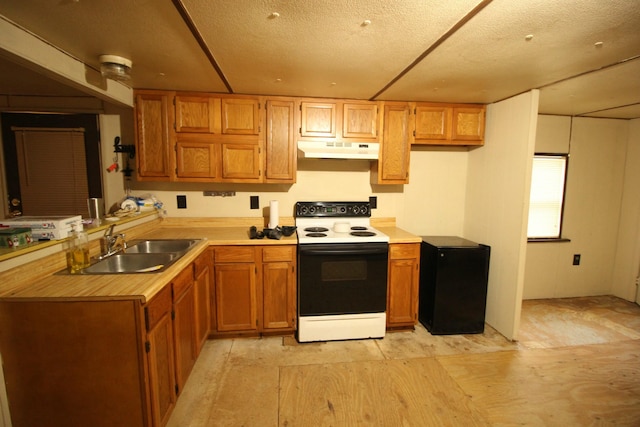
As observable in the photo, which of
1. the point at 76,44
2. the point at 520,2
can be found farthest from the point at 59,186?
the point at 520,2

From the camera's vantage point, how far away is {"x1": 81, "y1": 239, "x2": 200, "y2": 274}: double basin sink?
71.4 inches

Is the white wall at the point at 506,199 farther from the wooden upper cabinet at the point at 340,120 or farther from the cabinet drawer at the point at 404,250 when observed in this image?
the wooden upper cabinet at the point at 340,120

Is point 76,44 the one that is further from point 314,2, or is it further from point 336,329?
point 336,329

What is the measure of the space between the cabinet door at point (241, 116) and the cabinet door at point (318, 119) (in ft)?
1.40

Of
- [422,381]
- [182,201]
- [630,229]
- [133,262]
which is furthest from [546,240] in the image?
[133,262]

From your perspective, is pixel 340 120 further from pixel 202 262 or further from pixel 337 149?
pixel 202 262

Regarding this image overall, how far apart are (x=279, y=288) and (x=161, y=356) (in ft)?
3.60

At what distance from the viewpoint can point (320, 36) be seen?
1589mm

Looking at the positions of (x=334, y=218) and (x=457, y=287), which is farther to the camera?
(x=334, y=218)

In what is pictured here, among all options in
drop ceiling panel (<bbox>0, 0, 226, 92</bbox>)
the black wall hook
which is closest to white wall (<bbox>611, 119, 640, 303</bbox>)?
drop ceiling panel (<bbox>0, 0, 226, 92</bbox>)

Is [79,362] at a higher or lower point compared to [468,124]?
Result: lower

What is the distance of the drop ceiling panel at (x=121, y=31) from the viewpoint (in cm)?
135

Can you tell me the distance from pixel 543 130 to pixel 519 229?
64.2 inches

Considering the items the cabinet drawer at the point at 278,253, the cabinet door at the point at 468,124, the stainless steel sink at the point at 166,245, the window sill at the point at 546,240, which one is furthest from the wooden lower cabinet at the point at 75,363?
the window sill at the point at 546,240
